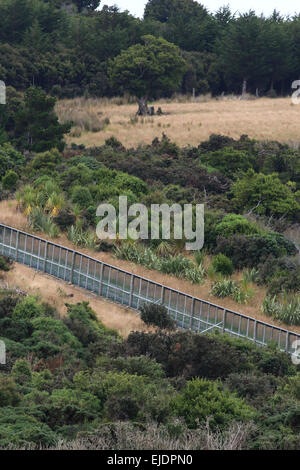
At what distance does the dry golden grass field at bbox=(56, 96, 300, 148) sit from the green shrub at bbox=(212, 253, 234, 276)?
22.6 m

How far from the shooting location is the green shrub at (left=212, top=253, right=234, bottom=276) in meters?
33.6

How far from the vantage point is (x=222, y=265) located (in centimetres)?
3362

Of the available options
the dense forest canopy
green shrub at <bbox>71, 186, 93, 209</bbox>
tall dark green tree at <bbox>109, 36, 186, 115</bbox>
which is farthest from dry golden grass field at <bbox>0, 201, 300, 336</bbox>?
the dense forest canopy

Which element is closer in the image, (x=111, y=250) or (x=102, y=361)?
(x=102, y=361)

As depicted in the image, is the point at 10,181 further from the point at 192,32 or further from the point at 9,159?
the point at 192,32

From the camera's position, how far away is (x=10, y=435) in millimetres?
15750

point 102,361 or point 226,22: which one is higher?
point 226,22

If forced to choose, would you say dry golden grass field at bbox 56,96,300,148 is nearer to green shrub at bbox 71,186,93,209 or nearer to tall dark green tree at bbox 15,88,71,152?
tall dark green tree at bbox 15,88,71,152

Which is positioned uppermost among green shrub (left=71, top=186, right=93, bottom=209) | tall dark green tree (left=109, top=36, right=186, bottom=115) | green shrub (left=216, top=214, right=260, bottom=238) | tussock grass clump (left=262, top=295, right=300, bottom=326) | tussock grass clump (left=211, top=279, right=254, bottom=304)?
tall dark green tree (left=109, top=36, right=186, bottom=115)

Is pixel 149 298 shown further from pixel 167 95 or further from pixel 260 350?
pixel 167 95

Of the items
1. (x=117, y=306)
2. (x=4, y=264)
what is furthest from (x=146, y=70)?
(x=117, y=306)

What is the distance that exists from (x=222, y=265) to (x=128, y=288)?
4.30 meters

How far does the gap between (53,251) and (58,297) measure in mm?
2223

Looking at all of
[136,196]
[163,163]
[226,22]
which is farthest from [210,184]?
[226,22]
